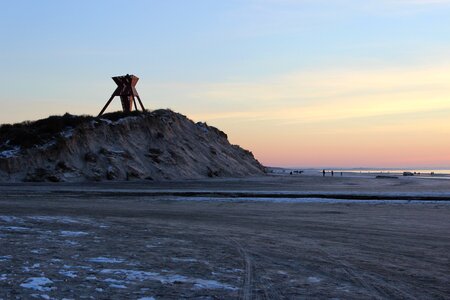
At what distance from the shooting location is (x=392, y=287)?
6.94 metres

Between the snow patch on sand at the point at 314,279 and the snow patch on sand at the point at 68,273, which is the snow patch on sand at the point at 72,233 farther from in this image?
the snow patch on sand at the point at 314,279

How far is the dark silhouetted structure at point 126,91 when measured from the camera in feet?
212

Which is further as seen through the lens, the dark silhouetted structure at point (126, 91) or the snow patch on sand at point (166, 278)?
the dark silhouetted structure at point (126, 91)


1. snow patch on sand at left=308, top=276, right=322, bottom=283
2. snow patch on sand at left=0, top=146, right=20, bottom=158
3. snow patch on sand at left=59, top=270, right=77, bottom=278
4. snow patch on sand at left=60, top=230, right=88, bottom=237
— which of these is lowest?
snow patch on sand at left=308, top=276, right=322, bottom=283

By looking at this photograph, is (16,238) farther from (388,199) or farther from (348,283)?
(388,199)

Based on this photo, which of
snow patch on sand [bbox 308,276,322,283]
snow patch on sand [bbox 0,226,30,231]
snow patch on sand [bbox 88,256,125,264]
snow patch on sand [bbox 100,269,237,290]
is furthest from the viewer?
snow patch on sand [bbox 0,226,30,231]

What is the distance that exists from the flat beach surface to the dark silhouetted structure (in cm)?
4702

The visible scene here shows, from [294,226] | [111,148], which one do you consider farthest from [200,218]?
[111,148]

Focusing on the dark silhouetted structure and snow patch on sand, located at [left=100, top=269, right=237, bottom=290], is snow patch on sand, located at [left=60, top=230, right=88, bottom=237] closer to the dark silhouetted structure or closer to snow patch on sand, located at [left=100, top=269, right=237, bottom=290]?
snow patch on sand, located at [left=100, top=269, right=237, bottom=290]

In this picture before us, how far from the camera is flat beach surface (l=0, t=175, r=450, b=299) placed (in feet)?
21.9

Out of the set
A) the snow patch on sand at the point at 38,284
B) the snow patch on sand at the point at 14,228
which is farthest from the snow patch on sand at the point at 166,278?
the snow patch on sand at the point at 14,228

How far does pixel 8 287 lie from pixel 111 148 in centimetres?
4529

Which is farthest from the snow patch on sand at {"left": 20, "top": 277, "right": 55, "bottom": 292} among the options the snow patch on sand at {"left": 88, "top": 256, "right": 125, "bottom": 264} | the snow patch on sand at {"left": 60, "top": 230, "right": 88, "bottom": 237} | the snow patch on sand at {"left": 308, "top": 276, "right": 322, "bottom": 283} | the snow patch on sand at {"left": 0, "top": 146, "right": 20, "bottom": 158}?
the snow patch on sand at {"left": 0, "top": 146, "right": 20, "bottom": 158}

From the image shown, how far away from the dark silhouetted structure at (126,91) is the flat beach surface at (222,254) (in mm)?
A: 47016
